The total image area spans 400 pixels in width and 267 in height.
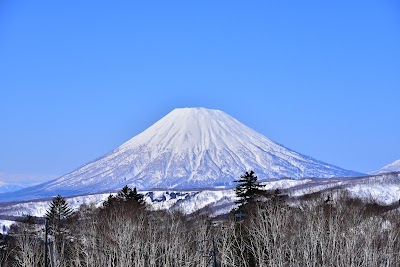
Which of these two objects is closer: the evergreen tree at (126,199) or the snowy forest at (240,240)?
the snowy forest at (240,240)

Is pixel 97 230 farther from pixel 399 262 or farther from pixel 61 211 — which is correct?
pixel 399 262

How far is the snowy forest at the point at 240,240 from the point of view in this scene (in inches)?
1721

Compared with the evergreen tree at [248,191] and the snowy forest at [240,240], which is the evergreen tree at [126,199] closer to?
the snowy forest at [240,240]

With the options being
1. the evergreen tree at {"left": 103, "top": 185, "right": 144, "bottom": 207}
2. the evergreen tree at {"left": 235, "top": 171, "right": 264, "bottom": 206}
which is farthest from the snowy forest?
the evergreen tree at {"left": 103, "top": 185, "right": 144, "bottom": 207}

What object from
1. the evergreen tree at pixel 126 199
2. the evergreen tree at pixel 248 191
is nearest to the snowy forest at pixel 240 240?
the evergreen tree at pixel 248 191

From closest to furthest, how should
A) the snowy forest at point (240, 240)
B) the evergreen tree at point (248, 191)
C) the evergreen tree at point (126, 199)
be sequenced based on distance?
1. the snowy forest at point (240, 240)
2. the evergreen tree at point (248, 191)
3. the evergreen tree at point (126, 199)

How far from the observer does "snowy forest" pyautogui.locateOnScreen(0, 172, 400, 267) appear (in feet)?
143

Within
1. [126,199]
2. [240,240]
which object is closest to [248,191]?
[240,240]

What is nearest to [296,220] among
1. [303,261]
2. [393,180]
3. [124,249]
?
[303,261]

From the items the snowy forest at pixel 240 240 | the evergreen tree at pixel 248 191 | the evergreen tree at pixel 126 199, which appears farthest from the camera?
the evergreen tree at pixel 126 199

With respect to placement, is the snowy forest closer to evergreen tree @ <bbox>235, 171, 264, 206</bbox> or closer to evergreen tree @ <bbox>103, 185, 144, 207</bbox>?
evergreen tree @ <bbox>235, 171, 264, 206</bbox>

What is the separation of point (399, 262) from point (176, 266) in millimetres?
15023

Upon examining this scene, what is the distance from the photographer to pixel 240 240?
51.8 meters

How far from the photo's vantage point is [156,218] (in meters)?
64.2
